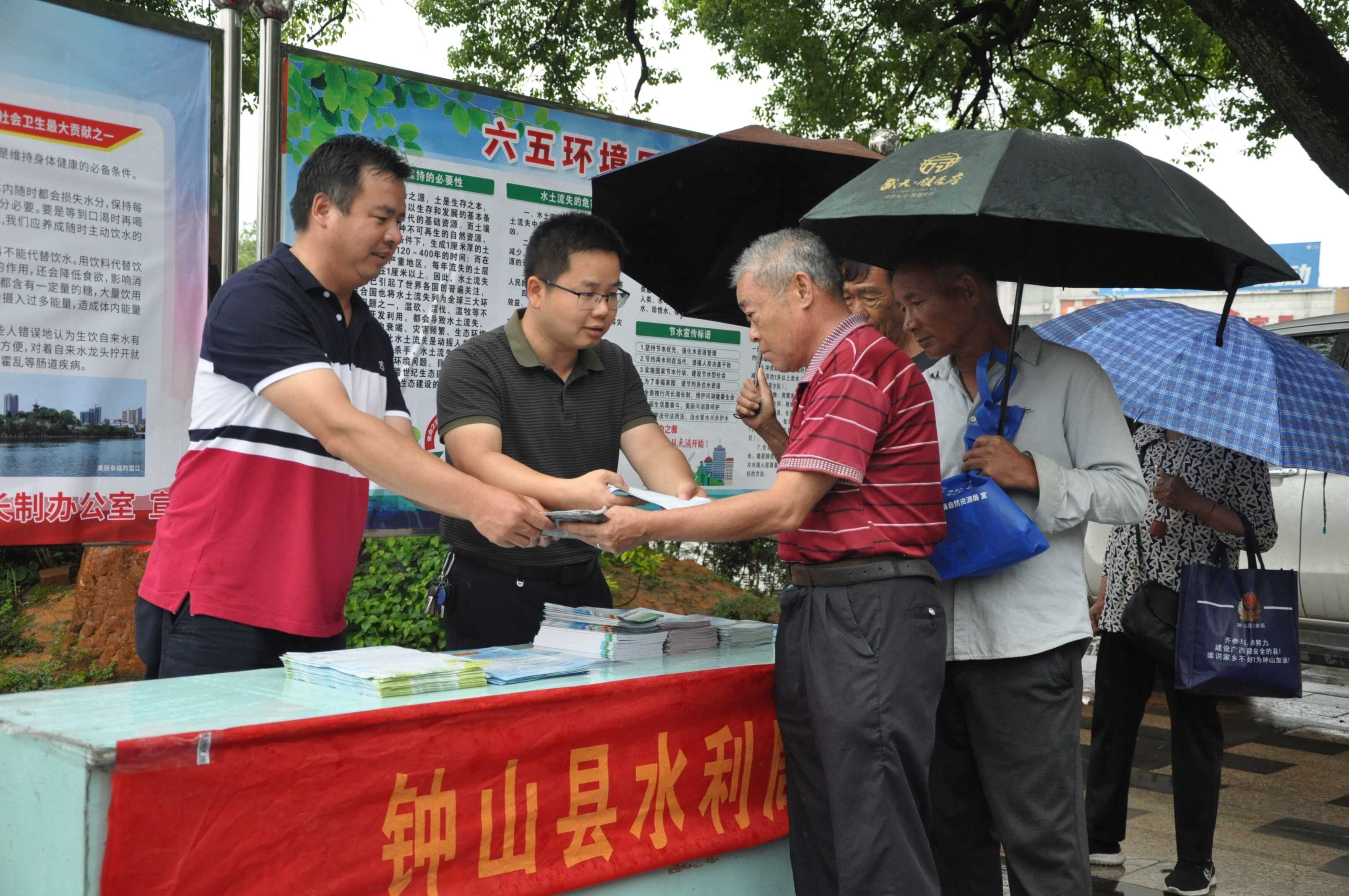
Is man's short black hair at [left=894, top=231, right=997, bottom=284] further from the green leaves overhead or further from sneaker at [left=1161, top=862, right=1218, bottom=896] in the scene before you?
sneaker at [left=1161, top=862, right=1218, bottom=896]

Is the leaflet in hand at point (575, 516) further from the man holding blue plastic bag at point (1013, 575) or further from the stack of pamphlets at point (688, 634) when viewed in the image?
the man holding blue plastic bag at point (1013, 575)

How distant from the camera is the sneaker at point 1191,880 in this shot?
12.6 ft

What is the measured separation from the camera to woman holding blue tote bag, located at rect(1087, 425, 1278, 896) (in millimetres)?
3861

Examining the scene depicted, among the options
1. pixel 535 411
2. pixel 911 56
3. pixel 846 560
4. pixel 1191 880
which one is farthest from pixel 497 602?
pixel 911 56

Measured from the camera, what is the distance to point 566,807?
8.01ft

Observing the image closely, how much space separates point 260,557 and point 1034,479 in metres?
1.74

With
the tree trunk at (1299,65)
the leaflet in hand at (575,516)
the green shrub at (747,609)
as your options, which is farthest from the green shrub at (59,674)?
the tree trunk at (1299,65)

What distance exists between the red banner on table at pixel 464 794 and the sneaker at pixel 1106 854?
184cm

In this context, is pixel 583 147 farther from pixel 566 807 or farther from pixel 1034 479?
pixel 566 807

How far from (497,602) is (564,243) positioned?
987 mm

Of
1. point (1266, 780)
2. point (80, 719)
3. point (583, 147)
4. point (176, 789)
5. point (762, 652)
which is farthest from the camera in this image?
point (1266, 780)

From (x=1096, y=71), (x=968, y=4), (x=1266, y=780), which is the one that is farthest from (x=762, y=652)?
(x=1096, y=71)

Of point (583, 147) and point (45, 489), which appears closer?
point (45, 489)

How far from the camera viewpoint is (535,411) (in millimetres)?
3160
